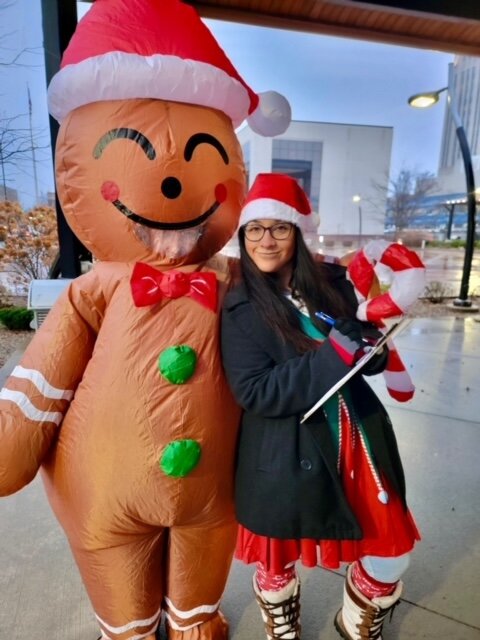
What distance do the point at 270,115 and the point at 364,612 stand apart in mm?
1633

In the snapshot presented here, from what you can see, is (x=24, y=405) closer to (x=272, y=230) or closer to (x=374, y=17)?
(x=272, y=230)

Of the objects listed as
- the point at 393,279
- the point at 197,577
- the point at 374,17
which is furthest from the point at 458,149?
the point at 197,577

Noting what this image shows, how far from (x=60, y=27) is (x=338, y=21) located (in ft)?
5.80

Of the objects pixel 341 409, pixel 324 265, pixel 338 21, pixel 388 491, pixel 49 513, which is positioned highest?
pixel 338 21

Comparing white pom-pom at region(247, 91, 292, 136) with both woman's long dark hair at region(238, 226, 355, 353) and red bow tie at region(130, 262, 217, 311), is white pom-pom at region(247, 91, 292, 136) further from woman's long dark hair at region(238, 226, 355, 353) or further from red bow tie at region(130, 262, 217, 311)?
red bow tie at region(130, 262, 217, 311)

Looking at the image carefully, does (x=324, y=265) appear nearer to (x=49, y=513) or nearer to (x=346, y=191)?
(x=49, y=513)

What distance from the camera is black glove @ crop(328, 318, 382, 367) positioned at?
998 mm

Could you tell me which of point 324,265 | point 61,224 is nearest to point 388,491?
point 324,265

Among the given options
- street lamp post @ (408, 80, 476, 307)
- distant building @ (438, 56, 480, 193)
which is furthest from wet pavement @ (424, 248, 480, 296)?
distant building @ (438, 56, 480, 193)

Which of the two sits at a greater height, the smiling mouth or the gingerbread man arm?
the smiling mouth

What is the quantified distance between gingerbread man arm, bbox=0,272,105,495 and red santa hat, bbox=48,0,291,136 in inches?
19.7

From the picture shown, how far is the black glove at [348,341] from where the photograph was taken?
1.00 meters

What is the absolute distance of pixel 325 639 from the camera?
5.01ft

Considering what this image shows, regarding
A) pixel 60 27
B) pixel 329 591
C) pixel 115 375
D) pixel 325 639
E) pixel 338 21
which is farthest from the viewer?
pixel 338 21
